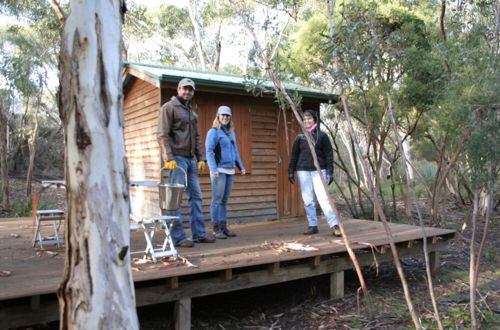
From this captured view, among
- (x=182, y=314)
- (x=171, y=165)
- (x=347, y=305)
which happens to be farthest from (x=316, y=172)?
(x=182, y=314)

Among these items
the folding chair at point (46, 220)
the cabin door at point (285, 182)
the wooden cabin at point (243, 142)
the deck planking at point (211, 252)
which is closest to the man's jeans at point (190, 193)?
the deck planking at point (211, 252)

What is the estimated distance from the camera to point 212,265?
4199 mm

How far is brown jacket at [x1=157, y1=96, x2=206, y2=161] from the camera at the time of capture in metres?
4.84

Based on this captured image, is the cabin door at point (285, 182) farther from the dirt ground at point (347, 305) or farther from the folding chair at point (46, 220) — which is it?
the folding chair at point (46, 220)

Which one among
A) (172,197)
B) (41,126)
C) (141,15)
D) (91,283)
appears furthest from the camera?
(41,126)

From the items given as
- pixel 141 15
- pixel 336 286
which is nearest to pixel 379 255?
pixel 336 286

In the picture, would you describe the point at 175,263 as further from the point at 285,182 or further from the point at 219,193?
the point at 285,182

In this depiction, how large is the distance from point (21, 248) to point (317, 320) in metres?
3.73

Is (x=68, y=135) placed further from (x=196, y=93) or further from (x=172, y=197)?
(x=196, y=93)

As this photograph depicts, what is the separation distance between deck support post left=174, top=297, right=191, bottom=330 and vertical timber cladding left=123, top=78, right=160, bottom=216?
357 cm

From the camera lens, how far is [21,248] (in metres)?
5.08

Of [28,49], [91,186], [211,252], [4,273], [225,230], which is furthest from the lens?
[28,49]

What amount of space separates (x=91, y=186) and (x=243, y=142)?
18.7 feet

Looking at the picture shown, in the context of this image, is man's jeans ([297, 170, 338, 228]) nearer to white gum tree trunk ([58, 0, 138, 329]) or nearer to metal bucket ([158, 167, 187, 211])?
metal bucket ([158, 167, 187, 211])
